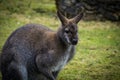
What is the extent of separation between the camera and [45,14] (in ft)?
49.2

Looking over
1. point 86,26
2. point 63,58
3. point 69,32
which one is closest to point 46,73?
point 63,58

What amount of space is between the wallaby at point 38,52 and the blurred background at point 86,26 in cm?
153

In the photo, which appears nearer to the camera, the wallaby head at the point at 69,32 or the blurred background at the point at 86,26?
the wallaby head at the point at 69,32

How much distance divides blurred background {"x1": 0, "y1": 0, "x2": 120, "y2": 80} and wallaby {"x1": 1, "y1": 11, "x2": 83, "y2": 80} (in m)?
1.53

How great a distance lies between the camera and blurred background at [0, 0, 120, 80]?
989 cm

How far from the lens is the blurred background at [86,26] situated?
9.89 m

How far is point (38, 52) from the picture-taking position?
7.93 meters

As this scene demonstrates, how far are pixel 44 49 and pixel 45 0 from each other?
31.1ft

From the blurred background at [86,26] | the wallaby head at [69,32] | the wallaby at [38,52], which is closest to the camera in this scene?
the wallaby head at [69,32]

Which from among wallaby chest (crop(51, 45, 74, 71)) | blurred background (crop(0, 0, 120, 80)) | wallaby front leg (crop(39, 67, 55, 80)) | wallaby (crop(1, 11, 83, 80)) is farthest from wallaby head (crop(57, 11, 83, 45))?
blurred background (crop(0, 0, 120, 80))

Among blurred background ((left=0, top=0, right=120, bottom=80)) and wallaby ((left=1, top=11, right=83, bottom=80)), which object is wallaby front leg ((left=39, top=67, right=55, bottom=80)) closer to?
wallaby ((left=1, top=11, right=83, bottom=80))

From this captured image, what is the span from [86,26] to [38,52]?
5.96 m

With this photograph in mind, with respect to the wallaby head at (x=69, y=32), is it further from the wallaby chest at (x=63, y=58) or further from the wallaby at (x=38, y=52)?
the wallaby chest at (x=63, y=58)

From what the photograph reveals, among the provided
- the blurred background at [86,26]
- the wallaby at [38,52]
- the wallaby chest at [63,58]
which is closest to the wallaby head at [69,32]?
the wallaby at [38,52]
